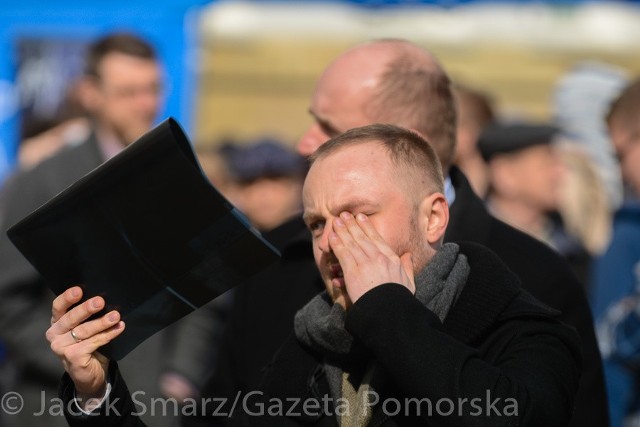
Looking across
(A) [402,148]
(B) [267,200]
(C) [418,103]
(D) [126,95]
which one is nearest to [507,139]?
(B) [267,200]

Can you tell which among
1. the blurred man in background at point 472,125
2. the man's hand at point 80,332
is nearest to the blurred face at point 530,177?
the blurred man in background at point 472,125

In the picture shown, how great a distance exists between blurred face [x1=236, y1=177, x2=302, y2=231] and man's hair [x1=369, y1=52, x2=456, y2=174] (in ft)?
10.8

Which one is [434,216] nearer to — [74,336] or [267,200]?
[74,336]

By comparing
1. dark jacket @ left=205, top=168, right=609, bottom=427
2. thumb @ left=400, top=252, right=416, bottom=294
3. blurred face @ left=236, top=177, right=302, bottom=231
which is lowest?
blurred face @ left=236, top=177, right=302, bottom=231

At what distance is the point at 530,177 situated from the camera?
19.3 ft

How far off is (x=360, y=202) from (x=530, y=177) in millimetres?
3547

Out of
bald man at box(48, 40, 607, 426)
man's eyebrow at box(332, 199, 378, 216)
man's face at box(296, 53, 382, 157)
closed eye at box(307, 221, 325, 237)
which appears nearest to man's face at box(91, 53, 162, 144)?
bald man at box(48, 40, 607, 426)

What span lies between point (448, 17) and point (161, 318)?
22.2ft

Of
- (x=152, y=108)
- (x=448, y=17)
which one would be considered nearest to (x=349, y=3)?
(x=448, y=17)

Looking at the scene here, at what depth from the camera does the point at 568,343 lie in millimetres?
2529

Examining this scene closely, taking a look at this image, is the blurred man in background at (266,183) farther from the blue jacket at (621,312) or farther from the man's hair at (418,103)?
the man's hair at (418,103)

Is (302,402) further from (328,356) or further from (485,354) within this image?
(485,354)

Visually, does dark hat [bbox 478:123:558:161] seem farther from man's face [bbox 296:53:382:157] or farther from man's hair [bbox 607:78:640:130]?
man's face [bbox 296:53:382:157]

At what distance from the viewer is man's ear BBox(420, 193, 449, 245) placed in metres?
2.54
